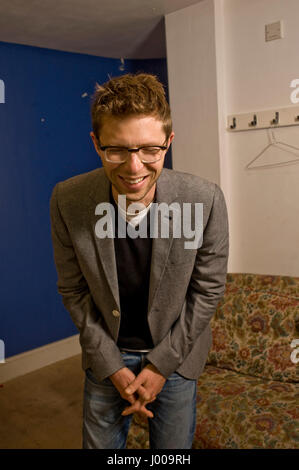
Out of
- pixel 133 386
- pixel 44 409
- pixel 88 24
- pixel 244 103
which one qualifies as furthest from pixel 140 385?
pixel 88 24

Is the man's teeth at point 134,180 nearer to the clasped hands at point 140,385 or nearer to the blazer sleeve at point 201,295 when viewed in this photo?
the blazer sleeve at point 201,295

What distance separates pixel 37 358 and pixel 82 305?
2360 millimetres

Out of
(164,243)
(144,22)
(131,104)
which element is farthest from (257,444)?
(144,22)

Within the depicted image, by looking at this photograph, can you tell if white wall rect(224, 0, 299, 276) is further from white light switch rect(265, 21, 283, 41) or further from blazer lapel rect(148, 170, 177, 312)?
blazer lapel rect(148, 170, 177, 312)

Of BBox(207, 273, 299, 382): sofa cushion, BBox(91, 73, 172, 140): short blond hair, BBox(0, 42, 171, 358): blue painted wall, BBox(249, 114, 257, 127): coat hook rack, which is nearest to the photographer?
BBox(91, 73, 172, 140): short blond hair

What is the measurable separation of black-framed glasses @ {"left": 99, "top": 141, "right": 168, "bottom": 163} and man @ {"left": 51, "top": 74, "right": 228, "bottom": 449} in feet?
0.27

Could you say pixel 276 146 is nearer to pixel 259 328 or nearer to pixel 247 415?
pixel 259 328

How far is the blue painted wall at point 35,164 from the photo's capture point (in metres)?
3.15

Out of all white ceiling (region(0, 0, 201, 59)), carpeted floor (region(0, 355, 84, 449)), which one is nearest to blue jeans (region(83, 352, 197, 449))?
carpeted floor (region(0, 355, 84, 449))

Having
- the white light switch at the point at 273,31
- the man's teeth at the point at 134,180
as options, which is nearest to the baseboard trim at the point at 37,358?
the man's teeth at the point at 134,180

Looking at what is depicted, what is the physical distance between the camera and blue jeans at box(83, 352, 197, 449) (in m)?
1.26

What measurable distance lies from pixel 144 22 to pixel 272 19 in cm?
92

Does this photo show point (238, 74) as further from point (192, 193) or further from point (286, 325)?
point (192, 193)

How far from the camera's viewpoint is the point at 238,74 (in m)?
2.71
